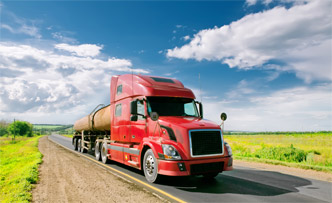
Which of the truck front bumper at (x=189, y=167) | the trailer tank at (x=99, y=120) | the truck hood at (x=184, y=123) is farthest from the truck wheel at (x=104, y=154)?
the truck front bumper at (x=189, y=167)

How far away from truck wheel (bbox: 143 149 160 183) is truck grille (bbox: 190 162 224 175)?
3.66ft

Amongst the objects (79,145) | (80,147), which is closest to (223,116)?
(80,147)

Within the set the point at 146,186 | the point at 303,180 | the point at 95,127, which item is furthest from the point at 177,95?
the point at 95,127

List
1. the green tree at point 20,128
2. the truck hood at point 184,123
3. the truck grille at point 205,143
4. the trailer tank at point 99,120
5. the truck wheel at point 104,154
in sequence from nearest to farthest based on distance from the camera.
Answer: the truck grille at point 205,143 < the truck hood at point 184,123 < the truck wheel at point 104,154 < the trailer tank at point 99,120 < the green tree at point 20,128

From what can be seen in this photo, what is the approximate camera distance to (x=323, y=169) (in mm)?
9250

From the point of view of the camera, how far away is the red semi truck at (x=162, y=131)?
21.0ft

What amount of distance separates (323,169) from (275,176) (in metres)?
2.63

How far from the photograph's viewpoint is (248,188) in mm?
6512

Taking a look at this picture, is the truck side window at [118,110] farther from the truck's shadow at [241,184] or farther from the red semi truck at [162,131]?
the truck's shadow at [241,184]

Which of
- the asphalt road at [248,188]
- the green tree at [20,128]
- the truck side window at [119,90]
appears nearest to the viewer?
the asphalt road at [248,188]

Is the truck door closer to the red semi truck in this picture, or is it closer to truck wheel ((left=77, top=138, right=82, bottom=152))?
the red semi truck

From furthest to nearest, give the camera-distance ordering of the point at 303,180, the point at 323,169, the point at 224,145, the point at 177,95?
the point at 323,169 < the point at 177,95 < the point at 303,180 < the point at 224,145

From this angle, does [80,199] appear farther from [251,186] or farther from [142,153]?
[251,186]

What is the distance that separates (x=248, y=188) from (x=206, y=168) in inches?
52.1
